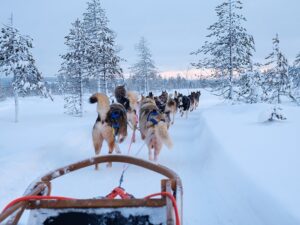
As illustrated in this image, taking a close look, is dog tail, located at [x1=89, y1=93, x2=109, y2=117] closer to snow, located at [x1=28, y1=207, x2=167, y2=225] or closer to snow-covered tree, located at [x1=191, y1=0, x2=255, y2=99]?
snow, located at [x1=28, y1=207, x2=167, y2=225]

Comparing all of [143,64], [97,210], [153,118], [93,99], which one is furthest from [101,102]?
[143,64]

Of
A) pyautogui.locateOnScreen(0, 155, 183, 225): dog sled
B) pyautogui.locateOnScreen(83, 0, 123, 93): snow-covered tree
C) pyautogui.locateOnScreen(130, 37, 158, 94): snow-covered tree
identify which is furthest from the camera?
pyautogui.locateOnScreen(130, 37, 158, 94): snow-covered tree

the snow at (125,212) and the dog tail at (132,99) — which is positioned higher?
the dog tail at (132,99)

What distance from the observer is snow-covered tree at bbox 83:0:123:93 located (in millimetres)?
26359

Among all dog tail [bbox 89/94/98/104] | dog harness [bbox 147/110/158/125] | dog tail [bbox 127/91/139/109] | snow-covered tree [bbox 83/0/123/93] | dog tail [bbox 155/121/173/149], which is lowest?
dog tail [bbox 155/121/173/149]

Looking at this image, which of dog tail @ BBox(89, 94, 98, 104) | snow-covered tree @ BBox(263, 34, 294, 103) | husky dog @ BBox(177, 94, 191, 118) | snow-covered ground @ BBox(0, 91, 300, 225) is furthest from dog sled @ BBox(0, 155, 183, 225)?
snow-covered tree @ BBox(263, 34, 294, 103)

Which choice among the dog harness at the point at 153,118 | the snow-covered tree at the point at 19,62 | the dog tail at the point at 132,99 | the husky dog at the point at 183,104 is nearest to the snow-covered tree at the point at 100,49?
the snow-covered tree at the point at 19,62

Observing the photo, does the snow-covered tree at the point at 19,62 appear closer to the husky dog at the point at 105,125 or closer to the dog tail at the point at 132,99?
the dog tail at the point at 132,99

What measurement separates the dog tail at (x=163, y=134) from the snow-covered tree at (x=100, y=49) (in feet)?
64.2

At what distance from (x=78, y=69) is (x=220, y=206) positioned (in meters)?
22.5

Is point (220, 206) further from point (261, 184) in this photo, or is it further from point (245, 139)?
point (245, 139)

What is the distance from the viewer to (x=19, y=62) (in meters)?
24.4

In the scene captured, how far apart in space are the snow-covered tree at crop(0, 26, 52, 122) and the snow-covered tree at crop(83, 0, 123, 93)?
4.47 meters

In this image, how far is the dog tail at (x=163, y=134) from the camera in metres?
6.72
